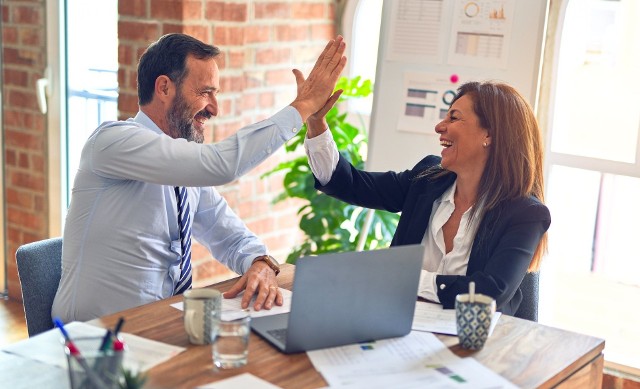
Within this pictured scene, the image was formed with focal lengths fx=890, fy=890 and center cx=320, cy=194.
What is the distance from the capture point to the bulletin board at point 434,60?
3.00 m

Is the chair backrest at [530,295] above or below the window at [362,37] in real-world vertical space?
below

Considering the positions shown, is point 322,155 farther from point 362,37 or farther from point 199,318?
point 362,37

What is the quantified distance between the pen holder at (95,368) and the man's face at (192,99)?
111 centimetres

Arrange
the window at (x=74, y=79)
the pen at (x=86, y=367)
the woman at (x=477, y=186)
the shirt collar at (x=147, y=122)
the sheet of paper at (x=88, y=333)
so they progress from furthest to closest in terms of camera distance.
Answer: the window at (x=74, y=79), the shirt collar at (x=147, y=122), the woman at (x=477, y=186), the sheet of paper at (x=88, y=333), the pen at (x=86, y=367)

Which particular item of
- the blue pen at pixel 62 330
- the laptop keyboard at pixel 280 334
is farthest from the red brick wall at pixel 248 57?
the blue pen at pixel 62 330

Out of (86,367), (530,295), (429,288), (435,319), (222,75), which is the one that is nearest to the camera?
(86,367)

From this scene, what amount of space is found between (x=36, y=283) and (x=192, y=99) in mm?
626

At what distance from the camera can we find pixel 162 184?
219 centimetres

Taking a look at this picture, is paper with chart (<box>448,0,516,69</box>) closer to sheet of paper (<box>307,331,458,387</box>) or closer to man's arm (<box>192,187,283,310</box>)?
man's arm (<box>192,187,283,310</box>)

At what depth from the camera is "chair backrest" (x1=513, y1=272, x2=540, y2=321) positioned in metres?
2.38

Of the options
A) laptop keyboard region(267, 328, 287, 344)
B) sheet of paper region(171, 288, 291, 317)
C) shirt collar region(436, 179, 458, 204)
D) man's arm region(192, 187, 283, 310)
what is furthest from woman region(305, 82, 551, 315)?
laptop keyboard region(267, 328, 287, 344)

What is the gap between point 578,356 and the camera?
183cm

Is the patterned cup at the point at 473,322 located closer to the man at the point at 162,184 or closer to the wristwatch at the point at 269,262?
the man at the point at 162,184

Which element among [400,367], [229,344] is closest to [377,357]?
[400,367]
